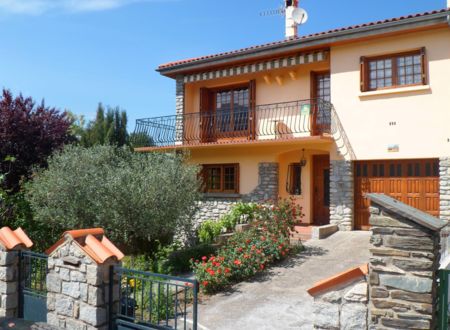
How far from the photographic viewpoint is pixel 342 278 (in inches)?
173

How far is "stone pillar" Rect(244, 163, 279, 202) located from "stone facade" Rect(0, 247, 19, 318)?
365 inches

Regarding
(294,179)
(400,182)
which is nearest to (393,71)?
(400,182)

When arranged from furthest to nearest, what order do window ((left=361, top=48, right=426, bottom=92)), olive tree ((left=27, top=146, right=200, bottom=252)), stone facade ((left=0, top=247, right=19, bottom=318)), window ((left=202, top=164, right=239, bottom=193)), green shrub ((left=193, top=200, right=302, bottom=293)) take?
window ((left=202, top=164, right=239, bottom=193))
window ((left=361, top=48, right=426, bottom=92))
olive tree ((left=27, top=146, right=200, bottom=252))
green shrub ((left=193, top=200, right=302, bottom=293))
stone facade ((left=0, top=247, right=19, bottom=318))

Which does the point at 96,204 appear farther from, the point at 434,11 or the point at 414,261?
the point at 434,11

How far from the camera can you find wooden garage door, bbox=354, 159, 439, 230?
11.5 metres

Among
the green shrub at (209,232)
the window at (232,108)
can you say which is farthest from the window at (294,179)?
the green shrub at (209,232)

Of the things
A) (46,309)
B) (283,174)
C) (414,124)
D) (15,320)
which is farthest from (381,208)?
(283,174)

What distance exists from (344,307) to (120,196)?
7.28m

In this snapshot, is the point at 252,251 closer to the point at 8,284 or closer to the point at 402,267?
the point at 8,284

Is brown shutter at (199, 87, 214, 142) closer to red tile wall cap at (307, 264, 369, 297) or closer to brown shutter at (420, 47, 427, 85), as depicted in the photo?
brown shutter at (420, 47, 427, 85)

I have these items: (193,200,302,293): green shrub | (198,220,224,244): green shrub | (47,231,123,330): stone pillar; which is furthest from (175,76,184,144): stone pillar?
(47,231,123,330): stone pillar

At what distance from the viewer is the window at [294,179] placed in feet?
48.5

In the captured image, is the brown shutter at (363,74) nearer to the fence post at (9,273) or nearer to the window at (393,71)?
the window at (393,71)

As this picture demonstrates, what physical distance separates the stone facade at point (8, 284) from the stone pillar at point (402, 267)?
553cm
